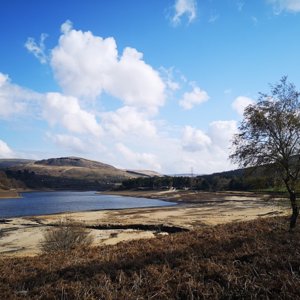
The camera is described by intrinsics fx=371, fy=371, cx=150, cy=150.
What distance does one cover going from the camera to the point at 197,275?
9688mm

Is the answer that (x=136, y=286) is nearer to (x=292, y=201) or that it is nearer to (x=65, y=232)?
(x=292, y=201)

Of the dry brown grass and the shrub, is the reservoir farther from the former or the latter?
the dry brown grass

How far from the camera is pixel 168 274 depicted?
9.98 meters

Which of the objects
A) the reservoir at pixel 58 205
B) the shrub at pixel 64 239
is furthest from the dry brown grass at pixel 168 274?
the reservoir at pixel 58 205

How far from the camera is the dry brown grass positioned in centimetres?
855

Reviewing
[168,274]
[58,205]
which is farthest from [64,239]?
[58,205]

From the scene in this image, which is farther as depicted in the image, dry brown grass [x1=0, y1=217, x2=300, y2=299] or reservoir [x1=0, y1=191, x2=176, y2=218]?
reservoir [x1=0, y1=191, x2=176, y2=218]

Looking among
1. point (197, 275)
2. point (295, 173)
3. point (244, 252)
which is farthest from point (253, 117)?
point (197, 275)

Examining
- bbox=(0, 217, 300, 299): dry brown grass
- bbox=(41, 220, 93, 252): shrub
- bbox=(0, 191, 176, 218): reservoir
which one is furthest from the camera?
bbox=(0, 191, 176, 218): reservoir

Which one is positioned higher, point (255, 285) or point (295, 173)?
point (295, 173)

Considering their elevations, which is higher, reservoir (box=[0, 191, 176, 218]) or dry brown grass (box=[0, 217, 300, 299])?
dry brown grass (box=[0, 217, 300, 299])

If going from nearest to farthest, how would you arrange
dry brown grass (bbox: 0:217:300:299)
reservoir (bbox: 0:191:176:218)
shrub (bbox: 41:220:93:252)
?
dry brown grass (bbox: 0:217:300:299) → shrub (bbox: 41:220:93:252) → reservoir (bbox: 0:191:176:218)

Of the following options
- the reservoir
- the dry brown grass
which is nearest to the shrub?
the dry brown grass

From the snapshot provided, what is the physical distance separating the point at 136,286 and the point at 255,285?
111 inches
